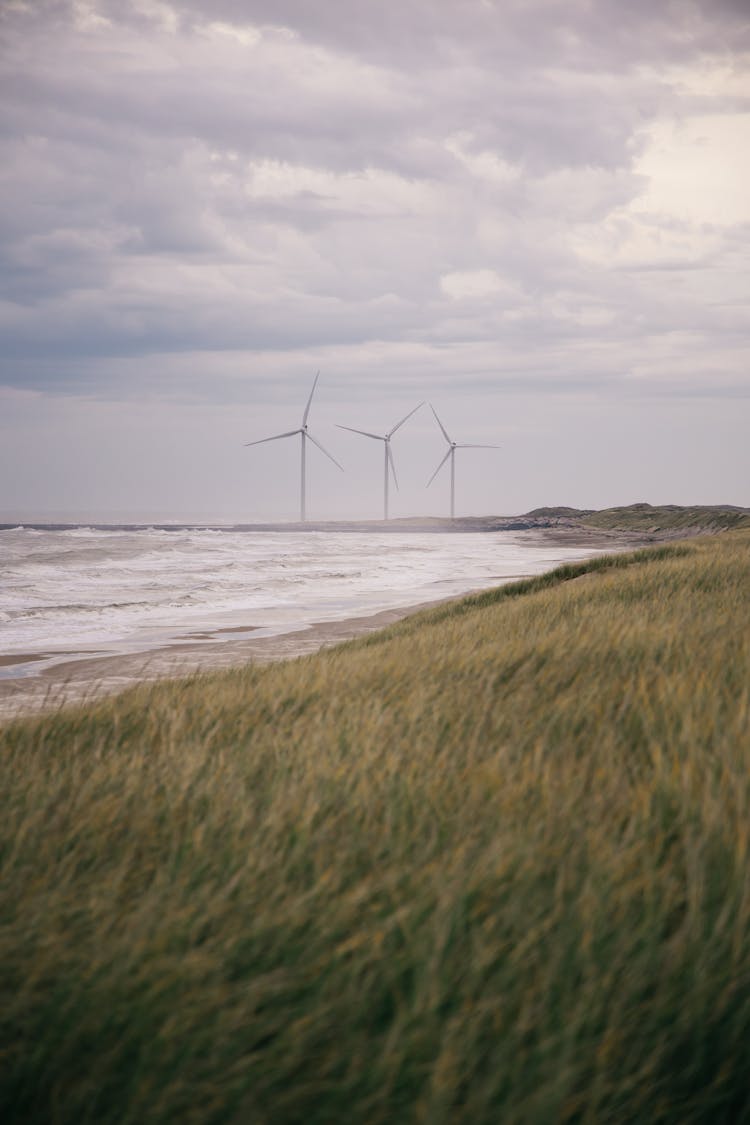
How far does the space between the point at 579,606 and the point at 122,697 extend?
5258 millimetres

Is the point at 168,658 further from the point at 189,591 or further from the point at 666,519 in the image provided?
the point at 666,519

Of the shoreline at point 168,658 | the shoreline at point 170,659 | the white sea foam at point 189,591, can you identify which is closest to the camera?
Result: the shoreline at point 170,659

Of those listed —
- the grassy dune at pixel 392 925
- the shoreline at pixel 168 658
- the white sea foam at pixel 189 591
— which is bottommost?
the shoreline at pixel 168 658

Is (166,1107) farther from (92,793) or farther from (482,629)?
(482,629)

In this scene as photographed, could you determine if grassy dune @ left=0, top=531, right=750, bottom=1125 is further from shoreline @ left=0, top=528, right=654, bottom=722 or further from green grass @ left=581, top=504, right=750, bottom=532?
green grass @ left=581, top=504, right=750, bottom=532

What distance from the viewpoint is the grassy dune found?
1953mm

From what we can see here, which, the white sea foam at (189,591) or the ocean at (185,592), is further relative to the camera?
the white sea foam at (189,591)

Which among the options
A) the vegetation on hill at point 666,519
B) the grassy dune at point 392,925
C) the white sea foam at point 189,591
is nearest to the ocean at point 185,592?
the white sea foam at point 189,591

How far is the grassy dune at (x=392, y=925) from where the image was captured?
1953 millimetres

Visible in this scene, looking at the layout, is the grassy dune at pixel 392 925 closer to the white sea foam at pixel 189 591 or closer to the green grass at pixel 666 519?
the white sea foam at pixel 189 591

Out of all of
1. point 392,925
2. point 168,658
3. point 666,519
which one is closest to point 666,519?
point 666,519

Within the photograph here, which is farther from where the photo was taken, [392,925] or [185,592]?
[185,592]

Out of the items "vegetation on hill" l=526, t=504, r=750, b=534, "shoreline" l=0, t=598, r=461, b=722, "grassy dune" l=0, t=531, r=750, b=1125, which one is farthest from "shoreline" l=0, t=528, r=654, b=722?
"vegetation on hill" l=526, t=504, r=750, b=534

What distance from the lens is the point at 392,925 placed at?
7.66 ft
